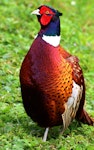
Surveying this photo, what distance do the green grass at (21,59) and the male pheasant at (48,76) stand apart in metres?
0.30

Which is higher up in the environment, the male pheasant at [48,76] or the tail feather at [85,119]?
the male pheasant at [48,76]

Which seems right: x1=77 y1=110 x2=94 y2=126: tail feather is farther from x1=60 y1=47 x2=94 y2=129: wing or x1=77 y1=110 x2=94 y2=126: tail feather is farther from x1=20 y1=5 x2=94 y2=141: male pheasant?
x1=20 y1=5 x2=94 y2=141: male pheasant

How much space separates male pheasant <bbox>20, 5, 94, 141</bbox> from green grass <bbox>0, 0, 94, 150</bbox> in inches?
12.0

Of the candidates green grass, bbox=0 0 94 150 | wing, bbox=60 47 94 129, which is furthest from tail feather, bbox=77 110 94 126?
wing, bbox=60 47 94 129

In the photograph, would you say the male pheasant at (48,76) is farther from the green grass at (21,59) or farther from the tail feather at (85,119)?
the tail feather at (85,119)

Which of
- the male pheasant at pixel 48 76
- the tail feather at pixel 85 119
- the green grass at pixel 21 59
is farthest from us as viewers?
the tail feather at pixel 85 119

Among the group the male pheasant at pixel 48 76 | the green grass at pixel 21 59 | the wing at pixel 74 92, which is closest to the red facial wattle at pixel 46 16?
the male pheasant at pixel 48 76

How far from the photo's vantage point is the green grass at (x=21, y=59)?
19.7ft

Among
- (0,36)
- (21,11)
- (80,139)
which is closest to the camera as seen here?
(80,139)

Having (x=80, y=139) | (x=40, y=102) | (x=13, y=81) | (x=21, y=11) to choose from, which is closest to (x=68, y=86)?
(x=40, y=102)

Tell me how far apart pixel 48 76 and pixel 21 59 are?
2642 millimetres

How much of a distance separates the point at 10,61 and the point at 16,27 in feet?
4.43

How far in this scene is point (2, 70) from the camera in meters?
7.60

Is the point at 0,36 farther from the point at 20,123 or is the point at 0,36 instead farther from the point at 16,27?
the point at 20,123
